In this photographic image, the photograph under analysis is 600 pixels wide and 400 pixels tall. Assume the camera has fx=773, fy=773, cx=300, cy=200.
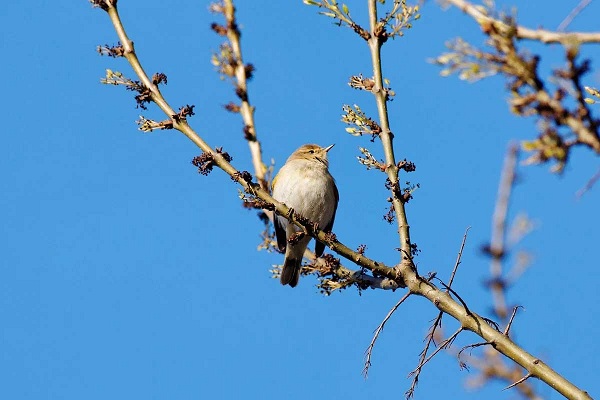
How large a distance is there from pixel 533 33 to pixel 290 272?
7.40m

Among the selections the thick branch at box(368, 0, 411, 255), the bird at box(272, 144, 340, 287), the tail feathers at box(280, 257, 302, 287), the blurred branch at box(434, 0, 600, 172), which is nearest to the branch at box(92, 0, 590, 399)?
the thick branch at box(368, 0, 411, 255)

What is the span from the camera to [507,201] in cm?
297

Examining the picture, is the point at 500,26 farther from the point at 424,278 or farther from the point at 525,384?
the point at 424,278

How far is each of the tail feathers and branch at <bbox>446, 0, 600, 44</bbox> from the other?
22.5 feet

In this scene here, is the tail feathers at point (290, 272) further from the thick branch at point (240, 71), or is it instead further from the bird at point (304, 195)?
the thick branch at point (240, 71)

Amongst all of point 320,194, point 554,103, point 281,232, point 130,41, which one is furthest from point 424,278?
point 281,232

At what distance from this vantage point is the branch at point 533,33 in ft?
7.25

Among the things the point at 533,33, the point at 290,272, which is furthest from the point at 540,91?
the point at 290,272

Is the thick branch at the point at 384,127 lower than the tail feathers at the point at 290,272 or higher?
lower

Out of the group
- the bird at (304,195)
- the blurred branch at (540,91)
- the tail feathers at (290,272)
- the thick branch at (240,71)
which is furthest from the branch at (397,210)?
the bird at (304,195)

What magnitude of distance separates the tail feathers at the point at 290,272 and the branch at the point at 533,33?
22.5 feet

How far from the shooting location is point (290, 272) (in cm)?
957

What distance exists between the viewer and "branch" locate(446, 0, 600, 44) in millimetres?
2211

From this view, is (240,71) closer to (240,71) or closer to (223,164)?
(240,71)
